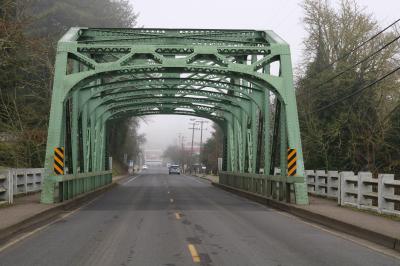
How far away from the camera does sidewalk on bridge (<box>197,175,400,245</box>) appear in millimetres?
12094

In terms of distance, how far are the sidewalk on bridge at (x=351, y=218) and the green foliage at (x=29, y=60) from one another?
11.3 metres

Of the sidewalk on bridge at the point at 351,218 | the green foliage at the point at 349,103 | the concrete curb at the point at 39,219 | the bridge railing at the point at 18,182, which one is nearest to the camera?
the concrete curb at the point at 39,219

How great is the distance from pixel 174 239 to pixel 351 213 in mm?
6555

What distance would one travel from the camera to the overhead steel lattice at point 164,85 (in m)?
19.7

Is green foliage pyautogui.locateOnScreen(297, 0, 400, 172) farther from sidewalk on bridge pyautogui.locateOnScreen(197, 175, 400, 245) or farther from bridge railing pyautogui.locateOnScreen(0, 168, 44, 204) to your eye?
bridge railing pyautogui.locateOnScreen(0, 168, 44, 204)

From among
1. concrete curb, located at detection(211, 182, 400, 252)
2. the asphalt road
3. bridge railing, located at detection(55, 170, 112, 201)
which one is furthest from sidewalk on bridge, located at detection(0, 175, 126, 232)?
→ concrete curb, located at detection(211, 182, 400, 252)

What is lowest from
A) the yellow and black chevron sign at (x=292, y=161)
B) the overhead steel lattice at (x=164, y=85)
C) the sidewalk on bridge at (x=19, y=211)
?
the sidewalk on bridge at (x=19, y=211)

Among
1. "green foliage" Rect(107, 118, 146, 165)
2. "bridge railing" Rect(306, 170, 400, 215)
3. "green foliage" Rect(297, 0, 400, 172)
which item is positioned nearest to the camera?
"bridge railing" Rect(306, 170, 400, 215)

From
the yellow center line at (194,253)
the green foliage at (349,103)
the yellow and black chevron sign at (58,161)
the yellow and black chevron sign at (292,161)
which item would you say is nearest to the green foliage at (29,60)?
the yellow and black chevron sign at (58,161)

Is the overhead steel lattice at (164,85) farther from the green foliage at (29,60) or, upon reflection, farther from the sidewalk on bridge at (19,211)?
the green foliage at (29,60)

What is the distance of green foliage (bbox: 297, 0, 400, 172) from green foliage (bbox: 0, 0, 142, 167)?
17613mm

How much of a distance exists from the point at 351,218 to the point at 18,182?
1356 cm

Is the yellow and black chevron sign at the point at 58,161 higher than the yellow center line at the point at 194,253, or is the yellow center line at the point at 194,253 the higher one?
the yellow and black chevron sign at the point at 58,161

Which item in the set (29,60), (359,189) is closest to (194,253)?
(359,189)
